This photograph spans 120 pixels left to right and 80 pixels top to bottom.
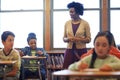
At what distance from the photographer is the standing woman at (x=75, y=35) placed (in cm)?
395

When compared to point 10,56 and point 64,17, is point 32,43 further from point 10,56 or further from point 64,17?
point 10,56

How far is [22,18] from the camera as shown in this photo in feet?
20.1

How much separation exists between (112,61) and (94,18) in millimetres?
3638

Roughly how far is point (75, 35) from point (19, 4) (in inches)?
100.0

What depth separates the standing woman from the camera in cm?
395

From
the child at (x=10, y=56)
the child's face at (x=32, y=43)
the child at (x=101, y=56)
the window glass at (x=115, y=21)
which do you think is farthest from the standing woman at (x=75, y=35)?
the window glass at (x=115, y=21)

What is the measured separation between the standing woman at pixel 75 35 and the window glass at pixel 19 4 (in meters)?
2.23

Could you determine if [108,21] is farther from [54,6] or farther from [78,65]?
[78,65]

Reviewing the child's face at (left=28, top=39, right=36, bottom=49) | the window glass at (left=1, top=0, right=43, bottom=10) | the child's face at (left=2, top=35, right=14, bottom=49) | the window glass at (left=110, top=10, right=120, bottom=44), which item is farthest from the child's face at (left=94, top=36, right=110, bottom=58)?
the window glass at (left=1, top=0, right=43, bottom=10)

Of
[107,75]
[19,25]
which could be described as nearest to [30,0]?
[19,25]

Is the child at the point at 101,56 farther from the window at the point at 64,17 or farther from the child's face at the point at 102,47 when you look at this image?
the window at the point at 64,17

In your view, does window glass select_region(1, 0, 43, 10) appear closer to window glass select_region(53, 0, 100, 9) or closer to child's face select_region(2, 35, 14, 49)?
window glass select_region(53, 0, 100, 9)

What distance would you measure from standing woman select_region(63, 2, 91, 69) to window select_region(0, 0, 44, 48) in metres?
2.12

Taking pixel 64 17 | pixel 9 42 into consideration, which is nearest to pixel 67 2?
pixel 64 17
